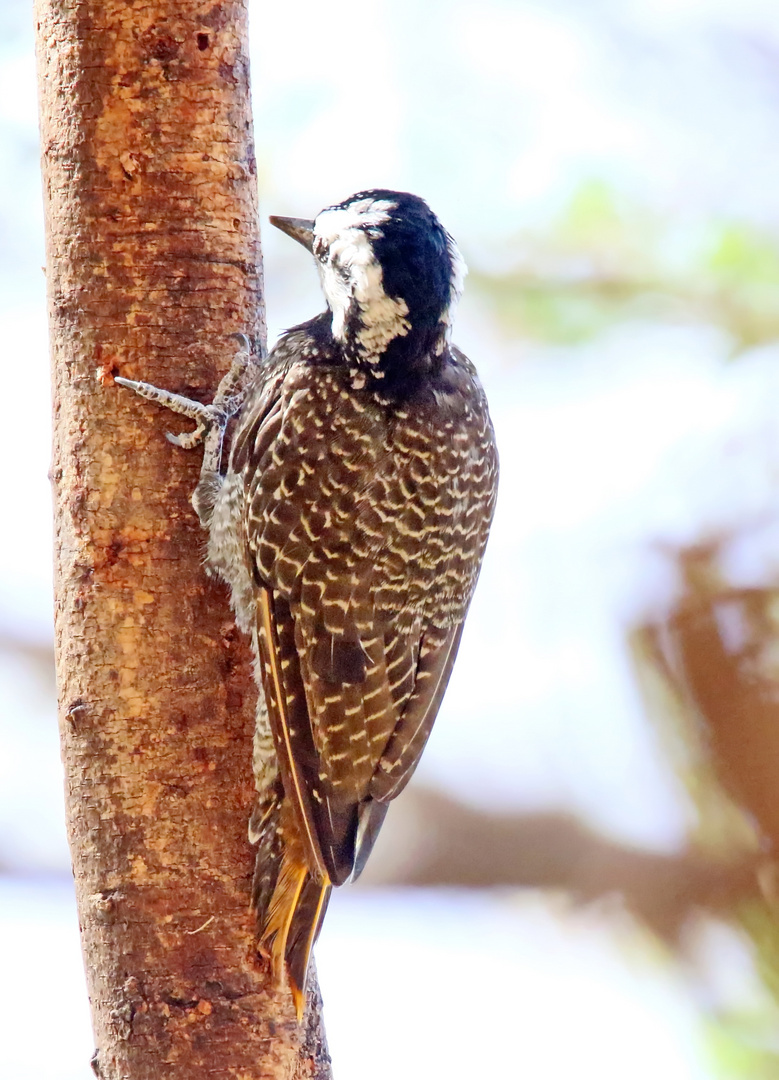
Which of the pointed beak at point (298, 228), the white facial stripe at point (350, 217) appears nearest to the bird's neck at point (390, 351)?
the white facial stripe at point (350, 217)

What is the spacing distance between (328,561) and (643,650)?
147 centimetres

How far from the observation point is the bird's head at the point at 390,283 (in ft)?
8.78

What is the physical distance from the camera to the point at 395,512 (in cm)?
271

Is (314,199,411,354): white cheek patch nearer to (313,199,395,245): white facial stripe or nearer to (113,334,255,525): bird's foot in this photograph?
(313,199,395,245): white facial stripe

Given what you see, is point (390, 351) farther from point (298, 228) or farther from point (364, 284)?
point (298, 228)

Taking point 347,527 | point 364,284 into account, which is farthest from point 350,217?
point 347,527

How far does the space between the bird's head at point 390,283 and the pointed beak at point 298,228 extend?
0.13m

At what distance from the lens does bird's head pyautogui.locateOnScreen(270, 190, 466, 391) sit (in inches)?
105

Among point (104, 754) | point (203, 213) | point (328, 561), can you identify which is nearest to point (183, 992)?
point (104, 754)

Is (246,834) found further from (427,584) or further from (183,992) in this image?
(427,584)

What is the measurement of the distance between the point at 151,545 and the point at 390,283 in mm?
762

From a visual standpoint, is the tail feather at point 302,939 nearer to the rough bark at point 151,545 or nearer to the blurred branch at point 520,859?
the rough bark at point 151,545

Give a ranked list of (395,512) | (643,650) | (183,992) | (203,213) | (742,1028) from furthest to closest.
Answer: (643,650) < (742,1028) < (395,512) < (203,213) < (183,992)

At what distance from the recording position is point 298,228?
2979mm
